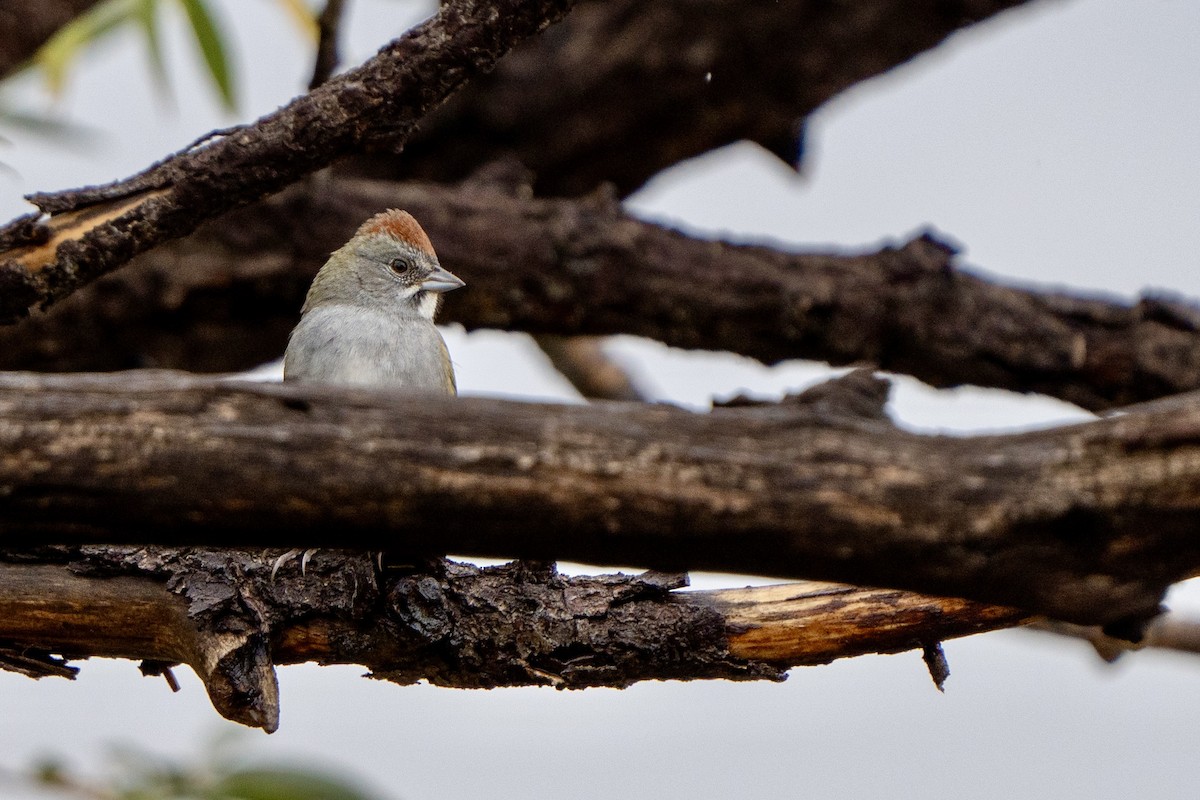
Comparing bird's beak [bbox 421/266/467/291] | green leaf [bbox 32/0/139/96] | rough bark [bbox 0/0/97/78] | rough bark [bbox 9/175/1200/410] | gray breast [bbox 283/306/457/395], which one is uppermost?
rough bark [bbox 0/0/97/78]

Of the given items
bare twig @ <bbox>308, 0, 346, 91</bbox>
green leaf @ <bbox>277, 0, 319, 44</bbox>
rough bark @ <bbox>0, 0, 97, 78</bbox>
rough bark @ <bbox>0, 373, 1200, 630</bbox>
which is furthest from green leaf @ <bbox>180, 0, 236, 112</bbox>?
rough bark @ <bbox>0, 373, 1200, 630</bbox>

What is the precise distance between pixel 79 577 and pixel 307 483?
1033 mm

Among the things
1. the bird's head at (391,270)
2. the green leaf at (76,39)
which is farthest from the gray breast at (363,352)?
the green leaf at (76,39)

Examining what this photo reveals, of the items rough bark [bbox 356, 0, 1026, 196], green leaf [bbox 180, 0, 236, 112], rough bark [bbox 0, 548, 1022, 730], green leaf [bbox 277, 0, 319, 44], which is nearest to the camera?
rough bark [bbox 0, 548, 1022, 730]

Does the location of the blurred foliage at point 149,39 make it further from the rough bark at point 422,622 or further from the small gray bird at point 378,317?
the rough bark at point 422,622

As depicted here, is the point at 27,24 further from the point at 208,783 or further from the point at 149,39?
the point at 208,783

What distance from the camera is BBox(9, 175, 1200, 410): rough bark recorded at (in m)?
4.99

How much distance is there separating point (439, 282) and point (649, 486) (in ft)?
8.06

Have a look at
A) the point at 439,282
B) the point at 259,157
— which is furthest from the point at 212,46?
the point at 259,157

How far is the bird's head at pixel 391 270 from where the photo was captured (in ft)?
13.9

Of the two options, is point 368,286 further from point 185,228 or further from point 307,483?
point 307,483

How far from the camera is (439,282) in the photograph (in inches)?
170

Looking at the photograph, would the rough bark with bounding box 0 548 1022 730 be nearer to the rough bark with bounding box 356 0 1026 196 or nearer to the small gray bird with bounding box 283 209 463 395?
the small gray bird with bounding box 283 209 463 395

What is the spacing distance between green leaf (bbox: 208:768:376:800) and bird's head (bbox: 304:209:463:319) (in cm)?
145
